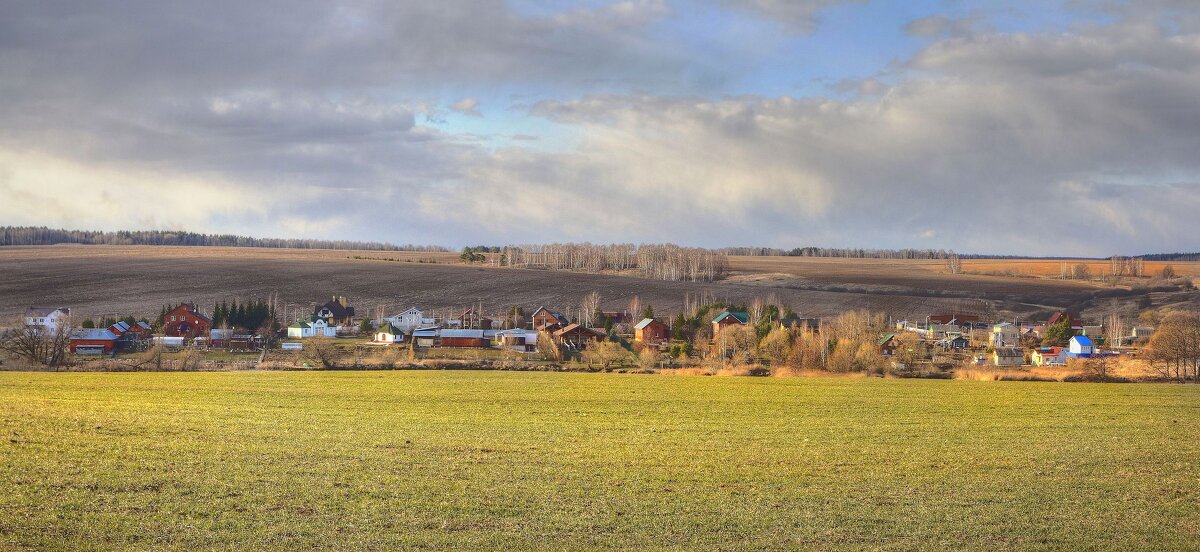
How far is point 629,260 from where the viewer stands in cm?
16988

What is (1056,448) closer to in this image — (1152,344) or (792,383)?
(792,383)

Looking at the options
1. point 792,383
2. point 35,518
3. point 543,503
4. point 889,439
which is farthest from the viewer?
point 792,383

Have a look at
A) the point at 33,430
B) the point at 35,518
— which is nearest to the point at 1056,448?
the point at 35,518

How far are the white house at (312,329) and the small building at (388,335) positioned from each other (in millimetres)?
5995

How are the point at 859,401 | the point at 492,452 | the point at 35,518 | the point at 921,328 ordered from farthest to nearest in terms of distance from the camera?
the point at 921,328, the point at 859,401, the point at 492,452, the point at 35,518

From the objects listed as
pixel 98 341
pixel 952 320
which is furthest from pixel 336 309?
pixel 952 320

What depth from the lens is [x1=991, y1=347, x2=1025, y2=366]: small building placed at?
188ft

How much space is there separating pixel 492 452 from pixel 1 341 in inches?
1699

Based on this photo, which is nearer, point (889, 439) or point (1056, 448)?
point (1056, 448)

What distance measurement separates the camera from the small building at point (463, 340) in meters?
65.1

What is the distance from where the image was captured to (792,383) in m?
42.2

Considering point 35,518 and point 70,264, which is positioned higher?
point 70,264

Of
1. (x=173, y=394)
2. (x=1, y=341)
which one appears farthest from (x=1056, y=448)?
(x=1, y=341)

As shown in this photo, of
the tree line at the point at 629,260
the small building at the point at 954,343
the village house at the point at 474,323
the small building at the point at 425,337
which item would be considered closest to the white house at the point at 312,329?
the small building at the point at 425,337
